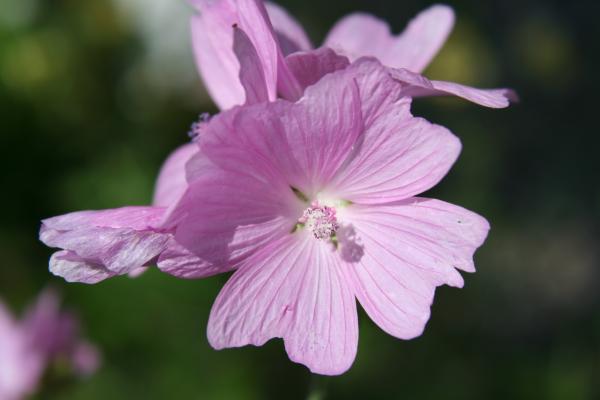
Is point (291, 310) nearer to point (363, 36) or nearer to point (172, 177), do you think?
point (172, 177)

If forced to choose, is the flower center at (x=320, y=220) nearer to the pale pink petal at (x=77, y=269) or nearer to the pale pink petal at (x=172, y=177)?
the pale pink petal at (x=172, y=177)

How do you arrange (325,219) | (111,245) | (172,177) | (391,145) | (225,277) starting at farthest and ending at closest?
(225,277)
(172,177)
(325,219)
(391,145)
(111,245)

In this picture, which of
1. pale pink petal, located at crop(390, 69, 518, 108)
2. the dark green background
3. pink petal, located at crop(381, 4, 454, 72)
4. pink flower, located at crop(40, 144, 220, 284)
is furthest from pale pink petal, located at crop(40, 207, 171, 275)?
the dark green background

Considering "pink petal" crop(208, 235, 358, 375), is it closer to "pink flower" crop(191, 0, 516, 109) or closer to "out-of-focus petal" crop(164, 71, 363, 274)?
"out-of-focus petal" crop(164, 71, 363, 274)

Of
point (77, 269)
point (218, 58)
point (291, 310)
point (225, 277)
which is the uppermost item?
point (218, 58)

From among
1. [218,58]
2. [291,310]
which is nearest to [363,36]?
[218,58]

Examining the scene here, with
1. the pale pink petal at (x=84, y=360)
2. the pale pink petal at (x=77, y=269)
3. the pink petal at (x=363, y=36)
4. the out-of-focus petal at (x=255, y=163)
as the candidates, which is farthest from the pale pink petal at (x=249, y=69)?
the pale pink petal at (x=84, y=360)

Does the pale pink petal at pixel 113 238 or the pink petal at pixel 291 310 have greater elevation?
Answer: the pale pink petal at pixel 113 238

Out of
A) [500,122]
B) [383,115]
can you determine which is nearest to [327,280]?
[383,115]
